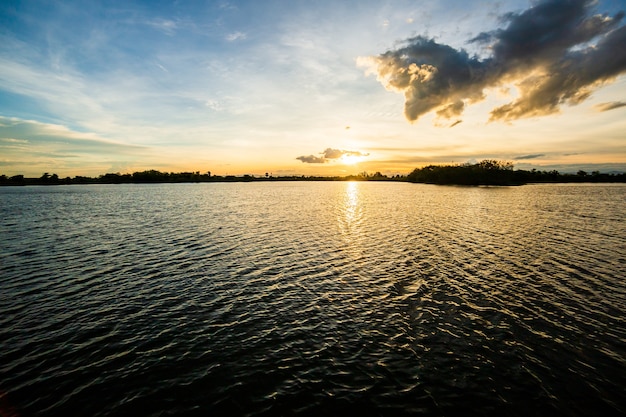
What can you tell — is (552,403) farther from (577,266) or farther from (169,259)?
A: (169,259)

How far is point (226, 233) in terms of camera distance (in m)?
53.2

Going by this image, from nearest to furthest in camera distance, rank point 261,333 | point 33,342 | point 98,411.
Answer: point 98,411, point 33,342, point 261,333

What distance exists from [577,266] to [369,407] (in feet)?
112

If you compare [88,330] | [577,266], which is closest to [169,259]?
[88,330]

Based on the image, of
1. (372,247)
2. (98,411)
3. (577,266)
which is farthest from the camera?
(372,247)

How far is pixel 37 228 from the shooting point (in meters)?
56.5

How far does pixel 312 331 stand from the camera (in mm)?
19828

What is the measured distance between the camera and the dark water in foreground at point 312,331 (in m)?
14.0

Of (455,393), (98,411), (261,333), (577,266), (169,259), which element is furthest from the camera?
(169,259)

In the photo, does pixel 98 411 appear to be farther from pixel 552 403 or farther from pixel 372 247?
pixel 372 247

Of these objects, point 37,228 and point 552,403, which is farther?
point 37,228

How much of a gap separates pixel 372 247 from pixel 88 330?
34.1m

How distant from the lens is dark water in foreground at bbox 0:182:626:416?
1397cm

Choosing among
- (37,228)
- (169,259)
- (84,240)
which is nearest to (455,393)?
(169,259)
